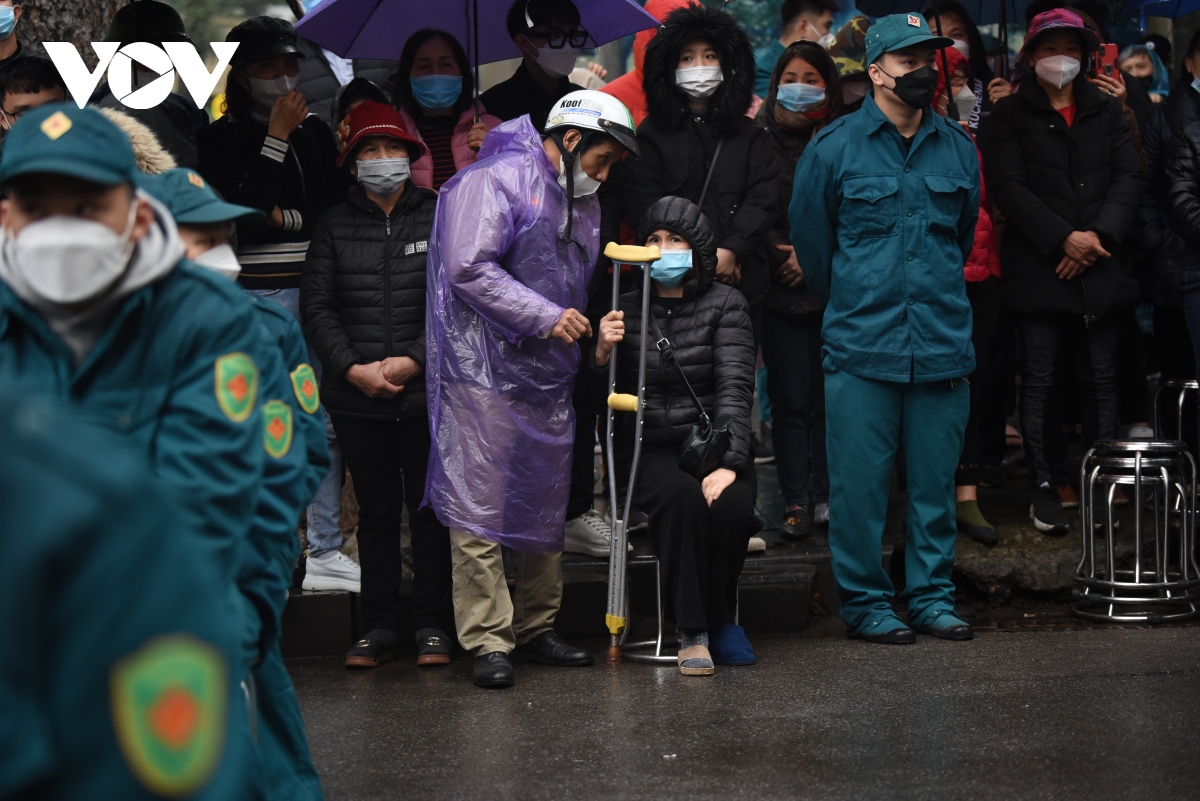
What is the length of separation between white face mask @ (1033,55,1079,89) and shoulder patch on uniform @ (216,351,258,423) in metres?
5.49

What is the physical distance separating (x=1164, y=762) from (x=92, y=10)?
248 inches

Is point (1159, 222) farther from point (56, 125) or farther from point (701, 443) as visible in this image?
point (56, 125)

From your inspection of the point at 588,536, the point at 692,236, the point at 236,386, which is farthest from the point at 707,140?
the point at 236,386

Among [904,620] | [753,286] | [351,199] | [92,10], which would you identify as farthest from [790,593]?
[92,10]

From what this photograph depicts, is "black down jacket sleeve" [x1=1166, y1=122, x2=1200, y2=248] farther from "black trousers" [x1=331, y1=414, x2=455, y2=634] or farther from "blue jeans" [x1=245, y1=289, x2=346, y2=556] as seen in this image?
"blue jeans" [x1=245, y1=289, x2=346, y2=556]

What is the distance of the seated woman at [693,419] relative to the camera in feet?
19.7

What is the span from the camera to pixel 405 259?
6.33 meters

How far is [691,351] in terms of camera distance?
6332 millimetres

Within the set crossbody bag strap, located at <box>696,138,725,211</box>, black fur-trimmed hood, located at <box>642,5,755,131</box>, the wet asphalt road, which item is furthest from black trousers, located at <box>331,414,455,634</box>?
black fur-trimmed hood, located at <box>642,5,755,131</box>

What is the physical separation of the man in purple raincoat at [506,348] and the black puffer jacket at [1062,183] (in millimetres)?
2315

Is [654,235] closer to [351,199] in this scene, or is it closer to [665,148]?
[665,148]

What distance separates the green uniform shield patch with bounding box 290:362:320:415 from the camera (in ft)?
12.7

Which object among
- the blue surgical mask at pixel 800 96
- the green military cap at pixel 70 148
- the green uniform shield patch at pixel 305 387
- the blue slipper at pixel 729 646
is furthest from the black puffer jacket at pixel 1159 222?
the green military cap at pixel 70 148

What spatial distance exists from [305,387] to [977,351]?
4465 mm
